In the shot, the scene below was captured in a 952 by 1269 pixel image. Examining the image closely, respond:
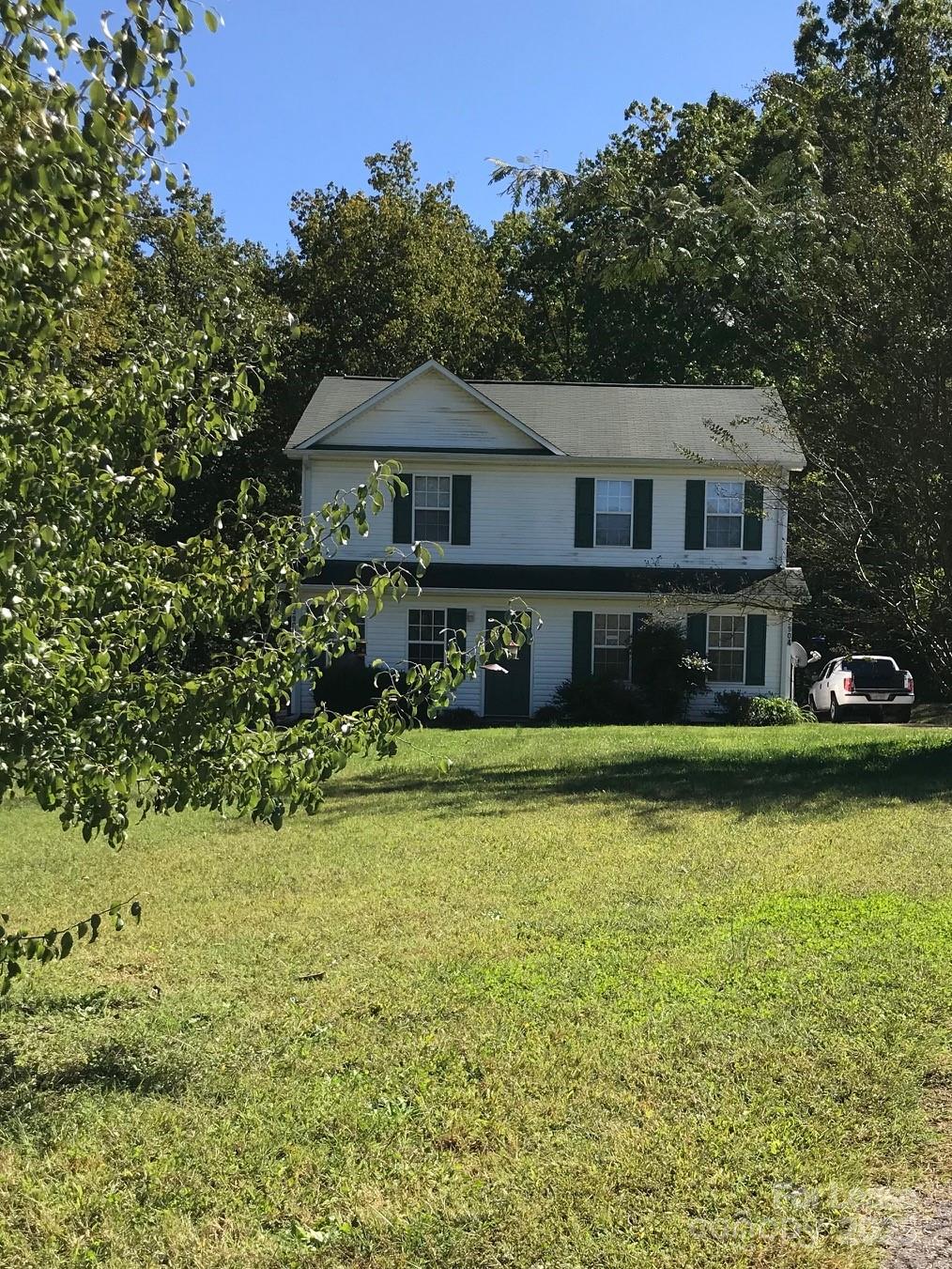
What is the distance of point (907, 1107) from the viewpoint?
475 cm

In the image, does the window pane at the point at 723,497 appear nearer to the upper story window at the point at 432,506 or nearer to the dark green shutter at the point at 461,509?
the dark green shutter at the point at 461,509

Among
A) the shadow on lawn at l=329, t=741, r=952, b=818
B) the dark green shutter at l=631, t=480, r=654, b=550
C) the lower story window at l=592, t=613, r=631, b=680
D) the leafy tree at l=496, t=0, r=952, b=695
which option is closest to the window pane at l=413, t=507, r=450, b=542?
the lower story window at l=592, t=613, r=631, b=680

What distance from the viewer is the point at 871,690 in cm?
2584

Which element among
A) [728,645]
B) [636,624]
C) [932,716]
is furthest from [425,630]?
[932,716]

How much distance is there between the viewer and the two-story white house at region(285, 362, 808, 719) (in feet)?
81.7

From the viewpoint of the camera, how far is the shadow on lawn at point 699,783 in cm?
1338

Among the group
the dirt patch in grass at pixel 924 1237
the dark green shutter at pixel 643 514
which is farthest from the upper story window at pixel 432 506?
the dirt patch in grass at pixel 924 1237

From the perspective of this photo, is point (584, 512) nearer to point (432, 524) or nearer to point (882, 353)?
point (432, 524)

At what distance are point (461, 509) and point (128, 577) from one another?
68.3ft

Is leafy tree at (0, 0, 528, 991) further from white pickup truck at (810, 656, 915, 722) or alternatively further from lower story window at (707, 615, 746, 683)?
white pickup truck at (810, 656, 915, 722)

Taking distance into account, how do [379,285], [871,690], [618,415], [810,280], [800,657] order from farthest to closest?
[379,285] → [800,657] → [618,415] → [871,690] → [810,280]

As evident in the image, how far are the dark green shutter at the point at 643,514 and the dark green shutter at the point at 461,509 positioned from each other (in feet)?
11.5

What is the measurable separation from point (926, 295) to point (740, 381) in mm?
21589

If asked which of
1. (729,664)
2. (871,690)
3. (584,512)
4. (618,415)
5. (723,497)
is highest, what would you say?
(618,415)
